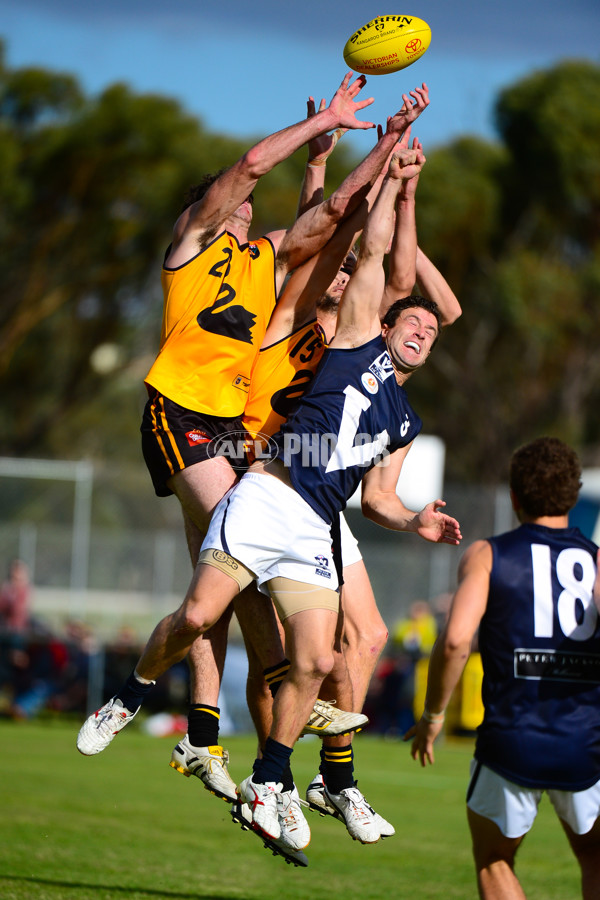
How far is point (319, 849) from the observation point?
10.2 m

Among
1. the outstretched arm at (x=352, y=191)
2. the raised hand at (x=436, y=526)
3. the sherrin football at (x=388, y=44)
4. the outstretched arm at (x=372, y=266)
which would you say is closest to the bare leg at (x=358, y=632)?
the raised hand at (x=436, y=526)

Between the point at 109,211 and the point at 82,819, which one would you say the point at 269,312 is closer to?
the point at 82,819

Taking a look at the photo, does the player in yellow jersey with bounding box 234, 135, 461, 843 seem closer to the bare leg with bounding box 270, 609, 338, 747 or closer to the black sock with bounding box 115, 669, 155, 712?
the bare leg with bounding box 270, 609, 338, 747

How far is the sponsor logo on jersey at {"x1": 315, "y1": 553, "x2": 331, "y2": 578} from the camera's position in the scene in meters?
5.49

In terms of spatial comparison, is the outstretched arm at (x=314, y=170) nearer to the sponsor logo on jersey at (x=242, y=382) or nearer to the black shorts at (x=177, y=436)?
the sponsor logo on jersey at (x=242, y=382)

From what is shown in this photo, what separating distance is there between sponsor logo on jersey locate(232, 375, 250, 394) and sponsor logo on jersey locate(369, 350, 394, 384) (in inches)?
30.3

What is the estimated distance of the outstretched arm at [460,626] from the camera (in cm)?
467

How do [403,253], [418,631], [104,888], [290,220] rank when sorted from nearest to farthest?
[403,253] → [104,888] → [418,631] → [290,220]

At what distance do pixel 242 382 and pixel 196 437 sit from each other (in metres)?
0.43

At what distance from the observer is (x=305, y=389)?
6.24 metres

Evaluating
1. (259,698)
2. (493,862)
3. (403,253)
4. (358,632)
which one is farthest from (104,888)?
(403,253)

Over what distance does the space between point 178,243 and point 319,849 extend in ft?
20.9

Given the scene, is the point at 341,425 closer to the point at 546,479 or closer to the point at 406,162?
the point at 546,479

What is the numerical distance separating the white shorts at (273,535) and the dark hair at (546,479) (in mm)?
1076
